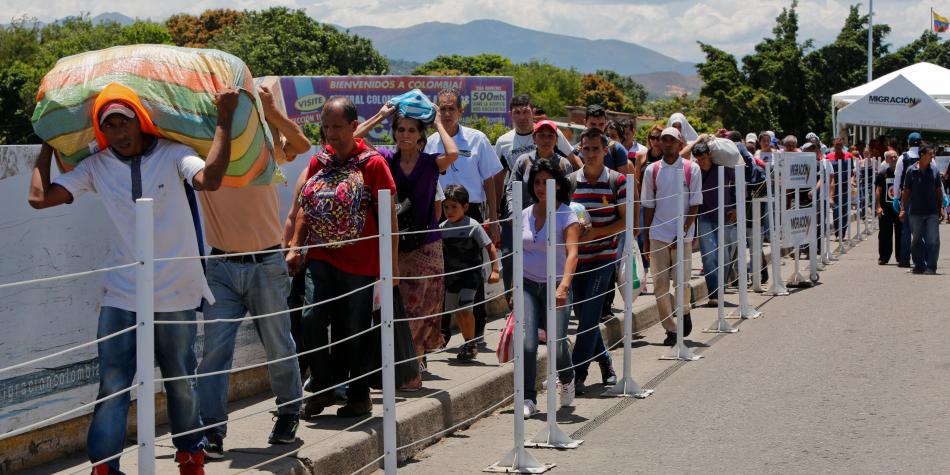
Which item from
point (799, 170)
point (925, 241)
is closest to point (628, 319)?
point (799, 170)

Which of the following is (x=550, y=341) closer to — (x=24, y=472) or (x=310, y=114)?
(x=24, y=472)

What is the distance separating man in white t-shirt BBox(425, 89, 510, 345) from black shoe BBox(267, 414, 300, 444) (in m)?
3.55

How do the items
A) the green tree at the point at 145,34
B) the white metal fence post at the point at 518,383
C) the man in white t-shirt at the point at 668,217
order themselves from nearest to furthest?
1. the white metal fence post at the point at 518,383
2. the man in white t-shirt at the point at 668,217
3. the green tree at the point at 145,34

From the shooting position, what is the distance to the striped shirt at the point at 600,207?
9141 mm

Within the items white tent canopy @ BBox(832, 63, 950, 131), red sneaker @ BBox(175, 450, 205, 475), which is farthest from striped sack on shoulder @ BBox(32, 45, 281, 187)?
white tent canopy @ BBox(832, 63, 950, 131)

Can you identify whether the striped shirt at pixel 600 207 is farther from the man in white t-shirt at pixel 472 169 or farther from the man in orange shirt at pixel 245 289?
the man in orange shirt at pixel 245 289

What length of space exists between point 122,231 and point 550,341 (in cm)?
293

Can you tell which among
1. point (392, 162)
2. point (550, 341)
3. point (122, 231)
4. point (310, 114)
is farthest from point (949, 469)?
point (310, 114)

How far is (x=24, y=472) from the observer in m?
6.63

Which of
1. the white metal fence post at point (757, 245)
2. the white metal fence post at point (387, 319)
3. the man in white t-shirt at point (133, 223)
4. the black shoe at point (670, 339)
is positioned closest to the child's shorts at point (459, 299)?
the black shoe at point (670, 339)

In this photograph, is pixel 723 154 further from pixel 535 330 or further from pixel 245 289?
pixel 245 289

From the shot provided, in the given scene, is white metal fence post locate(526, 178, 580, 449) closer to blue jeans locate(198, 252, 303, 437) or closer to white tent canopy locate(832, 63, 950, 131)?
blue jeans locate(198, 252, 303, 437)

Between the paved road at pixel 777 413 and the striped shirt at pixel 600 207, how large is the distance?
1102 mm

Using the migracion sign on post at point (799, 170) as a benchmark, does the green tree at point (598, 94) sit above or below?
above
